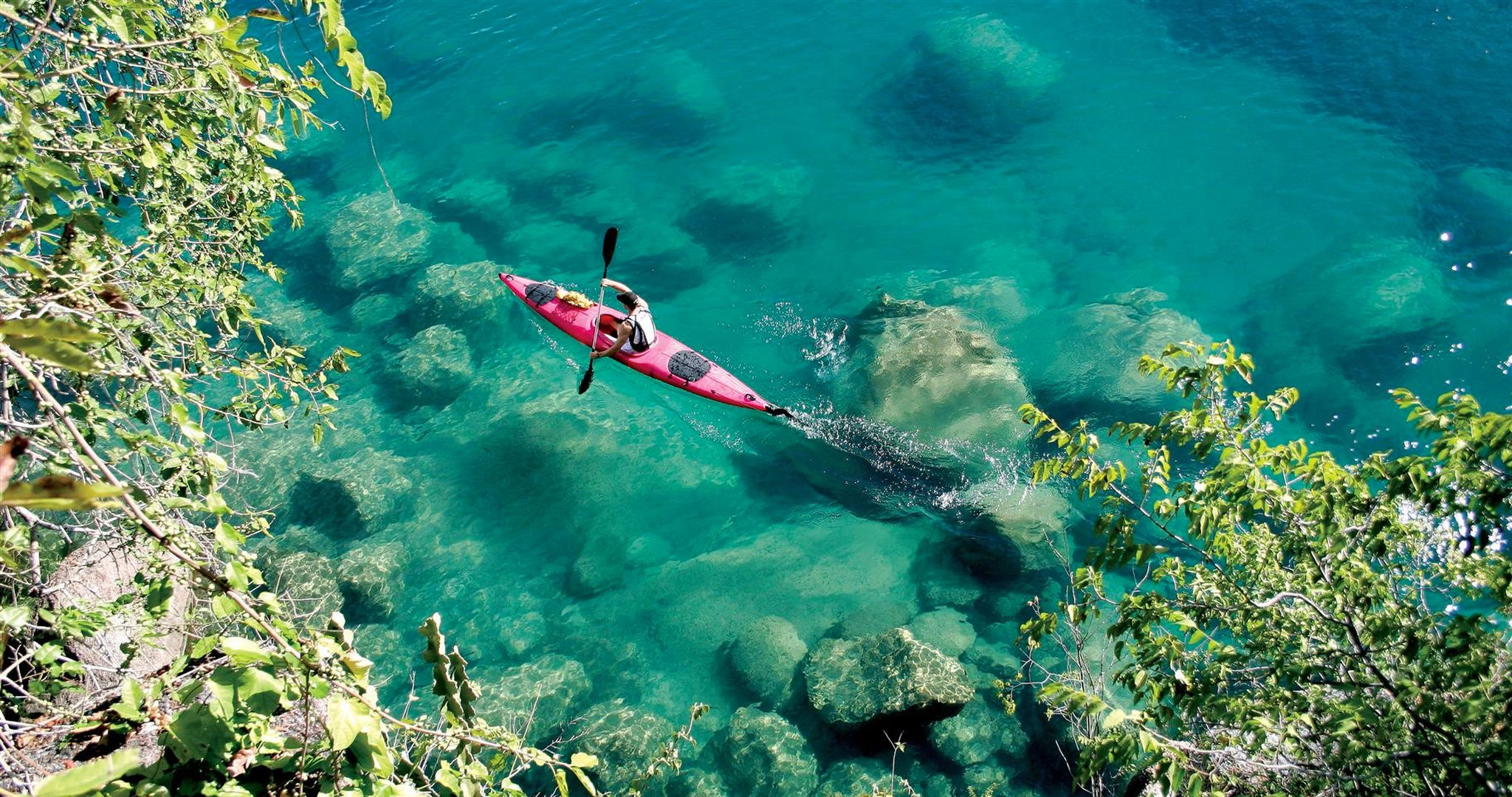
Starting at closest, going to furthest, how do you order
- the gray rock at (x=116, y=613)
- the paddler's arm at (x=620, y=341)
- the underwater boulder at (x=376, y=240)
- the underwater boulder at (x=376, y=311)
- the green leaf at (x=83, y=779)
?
the green leaf at (x=83, y=779), the gray rock at (x=116, y=613), the paddler's arm at (x=620, y=341), the underwater boulder at (x=376, y=311), the underwater boulder at (x=376, y=240)

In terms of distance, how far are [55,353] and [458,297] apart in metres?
14.8

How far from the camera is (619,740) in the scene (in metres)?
10.2

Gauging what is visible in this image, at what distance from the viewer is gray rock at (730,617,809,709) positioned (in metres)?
10.9

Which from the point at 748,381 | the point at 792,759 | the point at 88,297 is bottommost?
the point at 792,759

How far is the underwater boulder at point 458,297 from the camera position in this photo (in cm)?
1577

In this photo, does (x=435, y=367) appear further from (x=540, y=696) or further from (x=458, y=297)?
(x=540, y=696)

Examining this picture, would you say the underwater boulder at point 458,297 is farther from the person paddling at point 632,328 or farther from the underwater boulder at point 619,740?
the underwater boulder at point 619,740

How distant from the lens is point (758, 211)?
56.4 feet

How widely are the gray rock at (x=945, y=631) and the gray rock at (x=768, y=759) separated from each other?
82.0 inches

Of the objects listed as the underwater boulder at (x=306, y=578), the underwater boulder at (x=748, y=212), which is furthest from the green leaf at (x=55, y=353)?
the underwater boulder at (x=748, y=212)

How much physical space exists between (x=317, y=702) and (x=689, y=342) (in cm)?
1023

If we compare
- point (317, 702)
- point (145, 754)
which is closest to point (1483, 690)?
point (317, 702)

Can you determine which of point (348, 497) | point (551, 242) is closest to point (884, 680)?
point (348, 497)

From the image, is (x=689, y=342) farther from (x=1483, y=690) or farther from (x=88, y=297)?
(x=1483, y=690)
